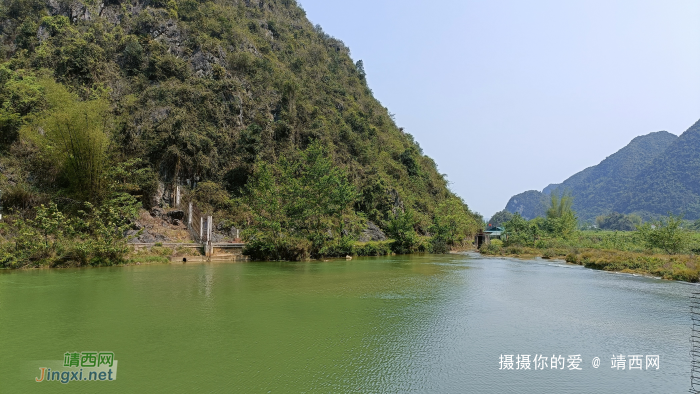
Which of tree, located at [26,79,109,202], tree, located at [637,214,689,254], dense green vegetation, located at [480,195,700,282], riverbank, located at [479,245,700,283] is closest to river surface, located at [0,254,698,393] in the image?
riverbank, located at [479,245,700,283]

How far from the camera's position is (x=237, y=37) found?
37.7 metres

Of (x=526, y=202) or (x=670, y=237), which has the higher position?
(x=526, y=202)

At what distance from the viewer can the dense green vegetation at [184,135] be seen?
2050 centimetres

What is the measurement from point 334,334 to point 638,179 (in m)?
128

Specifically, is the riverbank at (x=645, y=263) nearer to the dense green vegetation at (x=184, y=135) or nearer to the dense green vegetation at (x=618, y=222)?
the dense green vegetation at (x=184, y=135)

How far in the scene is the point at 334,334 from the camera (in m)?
7.29

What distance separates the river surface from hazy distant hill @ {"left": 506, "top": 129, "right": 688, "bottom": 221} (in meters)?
60.2

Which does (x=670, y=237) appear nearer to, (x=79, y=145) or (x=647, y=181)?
(x=79, y=145)

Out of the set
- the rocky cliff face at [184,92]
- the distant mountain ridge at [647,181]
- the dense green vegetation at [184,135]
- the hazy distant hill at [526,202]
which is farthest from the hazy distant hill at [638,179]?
the dense green vegetation at [184,135]

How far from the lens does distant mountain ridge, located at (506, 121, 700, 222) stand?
277 feet

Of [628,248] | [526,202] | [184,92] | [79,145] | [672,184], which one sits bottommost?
[628,248]

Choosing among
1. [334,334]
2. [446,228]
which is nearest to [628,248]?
[446,228]

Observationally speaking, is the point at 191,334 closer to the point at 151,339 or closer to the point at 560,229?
the point at 151,339

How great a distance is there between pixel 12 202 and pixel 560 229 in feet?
150
